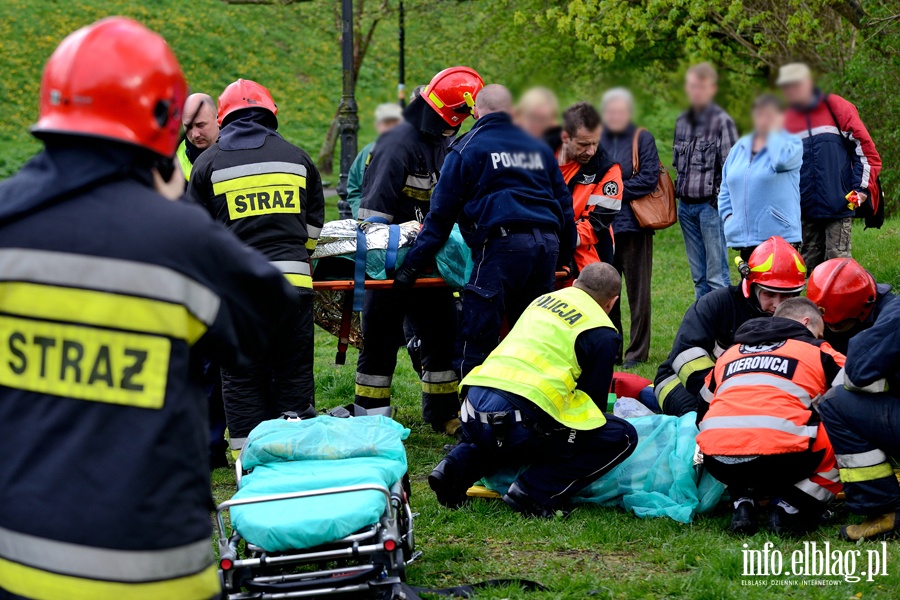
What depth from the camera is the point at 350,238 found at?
246 inches

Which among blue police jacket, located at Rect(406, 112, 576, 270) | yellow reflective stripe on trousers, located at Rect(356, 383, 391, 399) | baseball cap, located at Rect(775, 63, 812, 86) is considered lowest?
yellow reflective stripe on trousers, located at Rect(356, 383, 391, 399)

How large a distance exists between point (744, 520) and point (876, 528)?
1.83ft

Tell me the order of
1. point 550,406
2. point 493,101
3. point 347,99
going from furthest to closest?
1. point 347,99
2. point 493,101
3. point 550,406

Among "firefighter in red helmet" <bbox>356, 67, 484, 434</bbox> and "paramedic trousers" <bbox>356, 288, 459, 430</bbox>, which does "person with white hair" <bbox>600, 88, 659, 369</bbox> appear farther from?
"paramedic trousers" <bbox>356, 288, 459, 430</bbox>

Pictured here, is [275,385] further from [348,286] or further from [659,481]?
[659,481]

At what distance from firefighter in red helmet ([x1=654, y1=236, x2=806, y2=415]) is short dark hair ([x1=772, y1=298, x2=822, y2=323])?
1.36 ft

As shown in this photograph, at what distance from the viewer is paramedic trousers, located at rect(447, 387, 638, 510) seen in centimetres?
493

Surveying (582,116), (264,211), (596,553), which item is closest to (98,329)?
(582,116)

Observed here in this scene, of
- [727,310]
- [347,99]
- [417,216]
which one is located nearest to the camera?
[727,310]

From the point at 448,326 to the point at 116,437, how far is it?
4657 mm

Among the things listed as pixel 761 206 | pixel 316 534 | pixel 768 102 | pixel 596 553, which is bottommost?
pixel 596 553

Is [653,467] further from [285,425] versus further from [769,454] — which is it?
[285,425]

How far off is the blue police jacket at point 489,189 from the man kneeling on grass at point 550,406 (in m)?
0.77

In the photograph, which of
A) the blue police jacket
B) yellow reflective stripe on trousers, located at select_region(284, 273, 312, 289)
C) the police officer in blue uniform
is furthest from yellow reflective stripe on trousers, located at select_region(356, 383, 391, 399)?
the police officer in blue uniform
